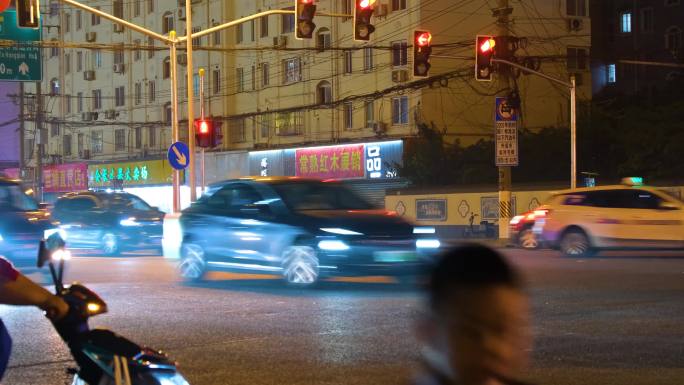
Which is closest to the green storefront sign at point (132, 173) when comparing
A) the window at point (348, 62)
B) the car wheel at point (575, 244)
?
the window at point (348, 62)

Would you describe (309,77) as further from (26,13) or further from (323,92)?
(26,13)

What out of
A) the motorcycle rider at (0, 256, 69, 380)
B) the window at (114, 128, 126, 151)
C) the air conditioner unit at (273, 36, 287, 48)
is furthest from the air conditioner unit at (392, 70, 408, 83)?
the motorcycle rider at (0, 256, 69, 380)

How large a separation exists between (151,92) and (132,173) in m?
4.97

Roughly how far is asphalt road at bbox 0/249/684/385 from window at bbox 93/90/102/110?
157 ft

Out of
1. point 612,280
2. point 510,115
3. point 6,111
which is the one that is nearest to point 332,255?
point 612,280

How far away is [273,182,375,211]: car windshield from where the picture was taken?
1475cm

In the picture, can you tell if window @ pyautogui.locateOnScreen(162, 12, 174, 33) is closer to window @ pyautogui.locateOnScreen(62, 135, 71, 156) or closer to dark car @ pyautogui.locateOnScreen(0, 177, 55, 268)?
window @ pyautogui.locateOnScreen(62, 135, 71, 156)

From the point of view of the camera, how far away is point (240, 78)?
5259cm

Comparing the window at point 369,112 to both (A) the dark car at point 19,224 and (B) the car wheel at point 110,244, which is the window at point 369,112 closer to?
(B) the car wheel at point 110,244

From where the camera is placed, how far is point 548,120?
155 feet

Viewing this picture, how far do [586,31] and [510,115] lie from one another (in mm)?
18870

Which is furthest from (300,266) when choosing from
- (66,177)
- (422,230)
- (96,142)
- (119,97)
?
(66,177)

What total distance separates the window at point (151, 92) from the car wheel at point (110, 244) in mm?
34339

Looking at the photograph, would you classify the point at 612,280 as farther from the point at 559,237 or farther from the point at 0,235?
the point at 0,235
